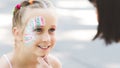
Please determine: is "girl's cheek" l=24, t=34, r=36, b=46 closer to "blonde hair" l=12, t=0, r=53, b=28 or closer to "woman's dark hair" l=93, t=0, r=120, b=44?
"blonde hair" l=12, t=0, r=53, b=28

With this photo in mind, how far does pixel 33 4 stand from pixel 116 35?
0.62m

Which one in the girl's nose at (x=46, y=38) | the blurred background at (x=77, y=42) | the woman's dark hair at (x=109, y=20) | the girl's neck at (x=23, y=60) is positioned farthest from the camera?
the blurred background at (x=77, y=42)

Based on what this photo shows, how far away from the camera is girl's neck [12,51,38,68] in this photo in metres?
2.69

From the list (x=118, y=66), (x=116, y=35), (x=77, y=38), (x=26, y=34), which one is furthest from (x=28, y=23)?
(x=77, y=38)

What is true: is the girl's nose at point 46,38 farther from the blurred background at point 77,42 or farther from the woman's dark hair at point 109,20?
the blurred background at point 77,42

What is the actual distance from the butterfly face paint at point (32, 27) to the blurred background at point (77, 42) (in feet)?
5.62

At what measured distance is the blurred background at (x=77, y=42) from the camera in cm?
493

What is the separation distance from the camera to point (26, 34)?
2629 mm

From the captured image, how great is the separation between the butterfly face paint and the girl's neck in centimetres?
10

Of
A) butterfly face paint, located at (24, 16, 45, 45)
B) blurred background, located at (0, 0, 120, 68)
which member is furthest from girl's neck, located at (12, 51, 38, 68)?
blurred background, located at (0, 0, 120, 68)

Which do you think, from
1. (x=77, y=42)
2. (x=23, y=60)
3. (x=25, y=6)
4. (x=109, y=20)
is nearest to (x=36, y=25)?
(x=25, y=6)

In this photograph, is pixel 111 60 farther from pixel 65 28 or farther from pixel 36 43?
pixel 36 43

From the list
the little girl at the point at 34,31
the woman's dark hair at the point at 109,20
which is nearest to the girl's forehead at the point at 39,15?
the little girl at the point at 34,31

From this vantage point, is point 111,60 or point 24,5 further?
point 111,60
